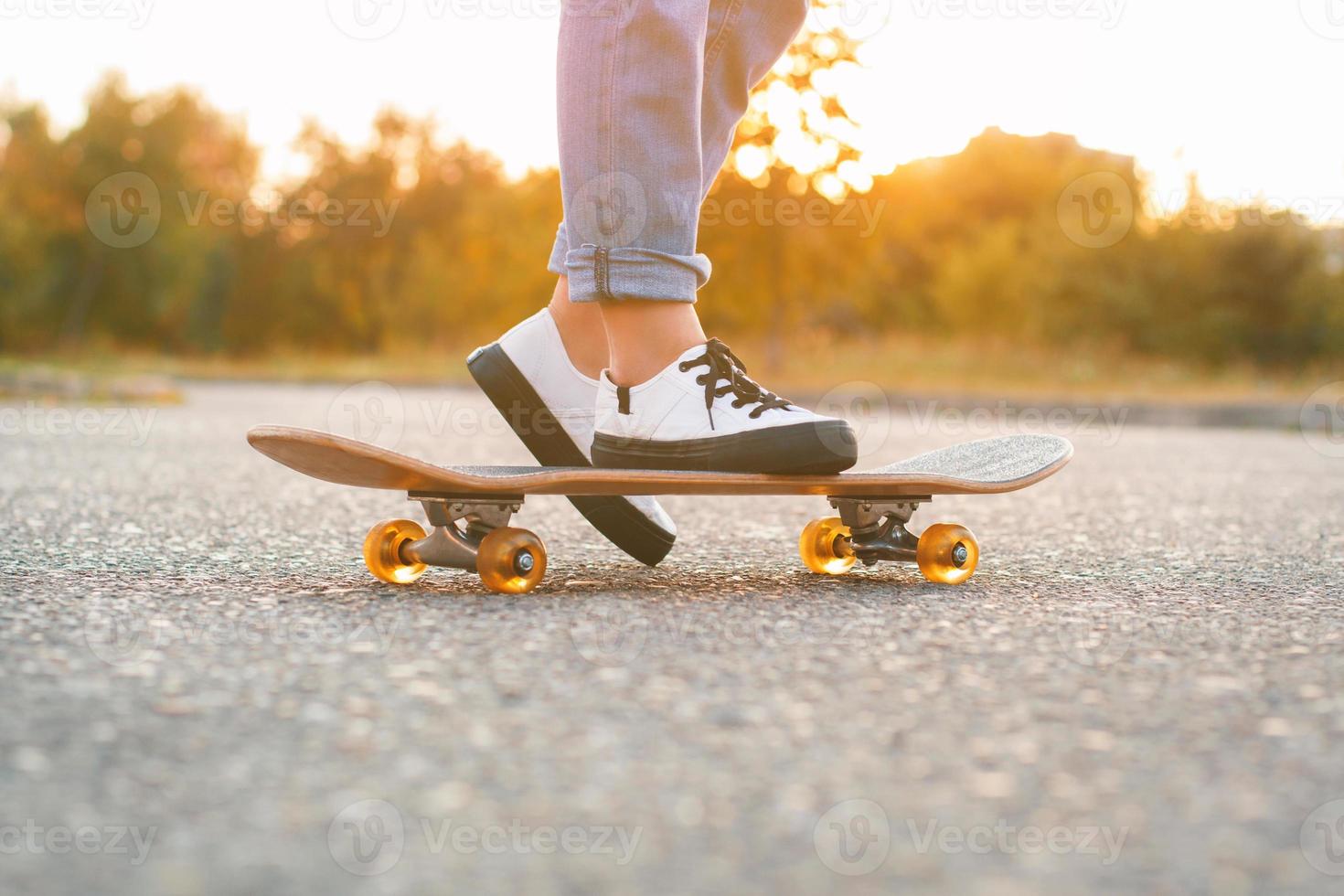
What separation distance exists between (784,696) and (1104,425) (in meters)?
10.4

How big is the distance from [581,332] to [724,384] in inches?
13.4

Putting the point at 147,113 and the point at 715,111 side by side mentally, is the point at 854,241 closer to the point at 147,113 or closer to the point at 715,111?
the point at 715,111

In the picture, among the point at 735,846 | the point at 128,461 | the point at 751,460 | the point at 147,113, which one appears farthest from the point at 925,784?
the point at 147,113

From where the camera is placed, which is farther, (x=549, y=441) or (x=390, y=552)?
(x=549, y=441)

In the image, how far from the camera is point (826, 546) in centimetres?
227
